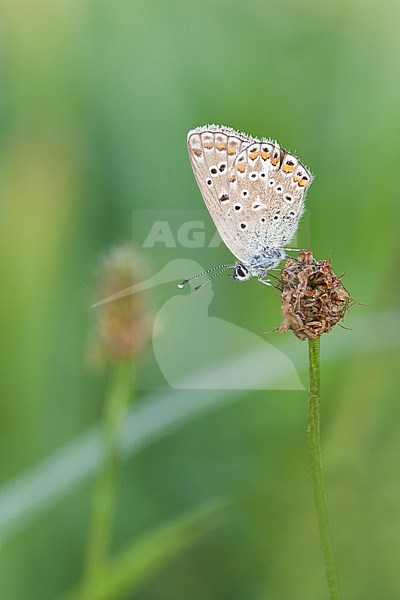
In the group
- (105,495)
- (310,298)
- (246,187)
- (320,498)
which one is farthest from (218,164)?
(320,498)

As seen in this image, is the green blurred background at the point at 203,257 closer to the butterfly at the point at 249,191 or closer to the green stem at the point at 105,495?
the green stem at the point at 105,495

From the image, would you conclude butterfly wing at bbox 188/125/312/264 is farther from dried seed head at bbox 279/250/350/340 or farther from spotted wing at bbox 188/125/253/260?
dried seed head at bbox 279/250/350/340

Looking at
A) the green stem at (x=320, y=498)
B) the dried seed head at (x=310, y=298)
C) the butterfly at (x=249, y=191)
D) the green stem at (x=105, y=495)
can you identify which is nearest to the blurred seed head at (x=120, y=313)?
the green stem at (x=105, y=495)

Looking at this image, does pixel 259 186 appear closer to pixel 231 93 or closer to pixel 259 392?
pixel 259 392

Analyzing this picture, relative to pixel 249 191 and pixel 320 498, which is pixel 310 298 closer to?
pixel 320 498

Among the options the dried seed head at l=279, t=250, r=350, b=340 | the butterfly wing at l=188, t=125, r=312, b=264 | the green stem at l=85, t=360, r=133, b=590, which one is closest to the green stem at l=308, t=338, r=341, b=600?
the dried seed head at l=279, t=250, r=350, b=340

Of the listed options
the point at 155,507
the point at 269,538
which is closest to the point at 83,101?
the point at 155,507
